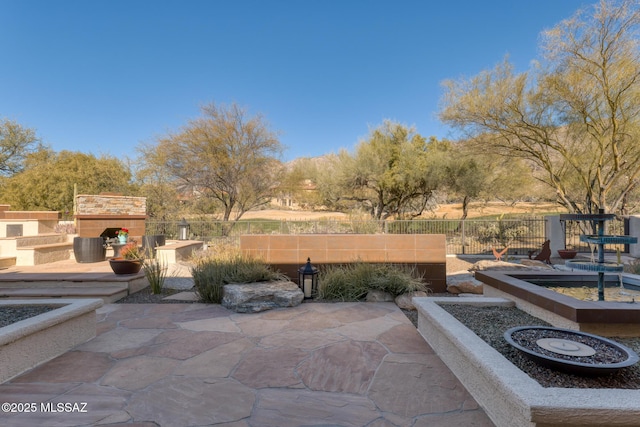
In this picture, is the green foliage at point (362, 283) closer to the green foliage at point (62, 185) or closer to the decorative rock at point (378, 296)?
the decorative rock at point (378, 296)

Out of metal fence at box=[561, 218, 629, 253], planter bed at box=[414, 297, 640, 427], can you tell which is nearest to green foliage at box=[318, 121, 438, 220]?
metal fence at box=[561, 218, 629, 253]

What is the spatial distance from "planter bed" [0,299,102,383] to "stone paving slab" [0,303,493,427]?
91 millimetres

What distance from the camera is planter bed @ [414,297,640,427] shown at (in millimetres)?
1504

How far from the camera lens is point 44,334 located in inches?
113

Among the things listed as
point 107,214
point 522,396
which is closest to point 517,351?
point 522,396

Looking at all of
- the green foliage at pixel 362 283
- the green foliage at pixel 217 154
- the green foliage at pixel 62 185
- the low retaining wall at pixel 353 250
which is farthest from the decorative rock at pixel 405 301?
the green foliage at pixel 62 185

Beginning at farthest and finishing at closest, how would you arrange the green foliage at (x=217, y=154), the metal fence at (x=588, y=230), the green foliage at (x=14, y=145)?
the green foliage at (x=14, y=145)
the green foliage at (x=217, y=154)
the metal fence at (x=588, y=230)

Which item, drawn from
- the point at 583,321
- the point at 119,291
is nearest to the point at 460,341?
the point at 583,321

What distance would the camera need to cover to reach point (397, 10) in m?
11.0

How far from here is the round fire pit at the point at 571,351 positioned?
1.92 metres

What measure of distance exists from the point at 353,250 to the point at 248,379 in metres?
4.38

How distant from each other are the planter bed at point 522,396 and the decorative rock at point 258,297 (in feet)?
8.64

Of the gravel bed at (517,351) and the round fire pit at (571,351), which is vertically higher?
the round fire pit at (571,351)

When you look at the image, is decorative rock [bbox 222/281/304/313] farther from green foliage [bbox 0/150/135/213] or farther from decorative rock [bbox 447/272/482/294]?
green foliage [bbox 0/150/135/213]
